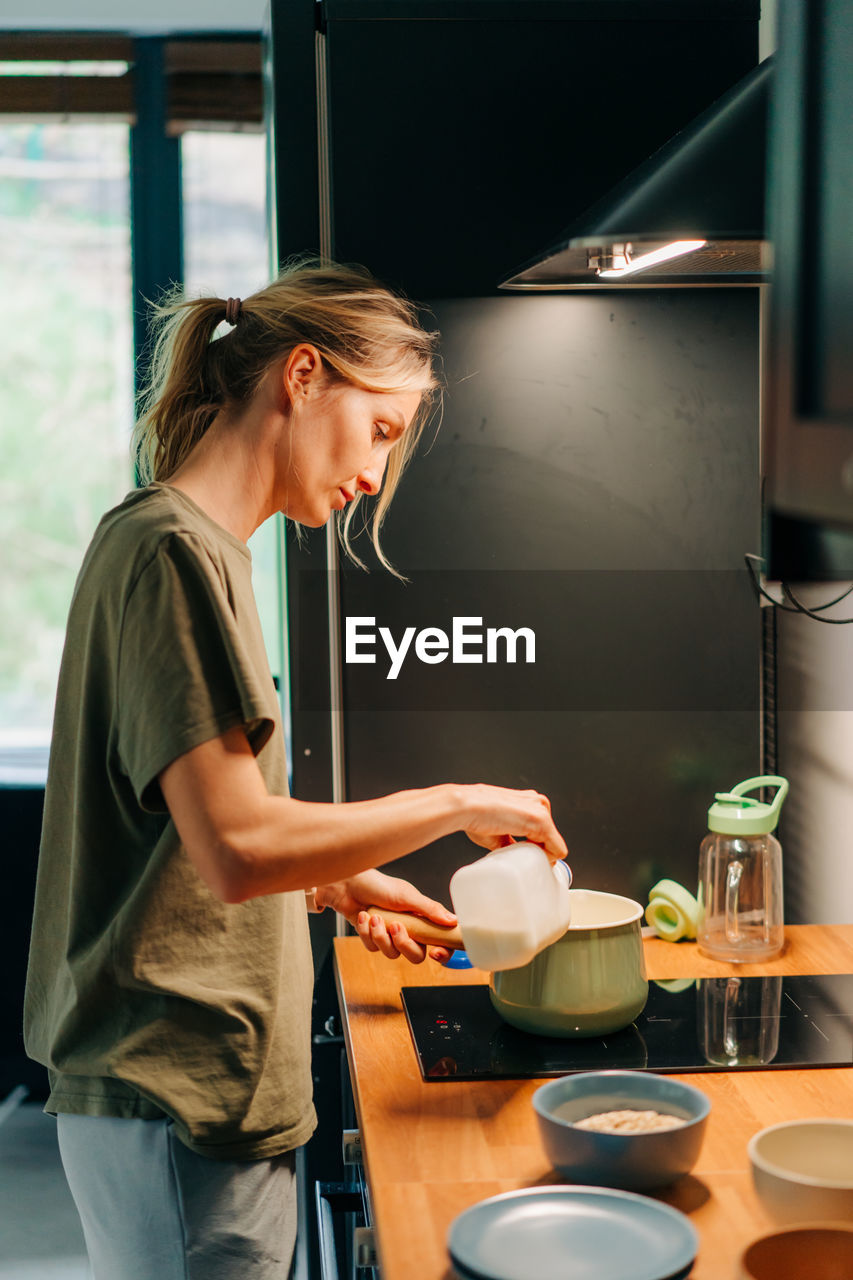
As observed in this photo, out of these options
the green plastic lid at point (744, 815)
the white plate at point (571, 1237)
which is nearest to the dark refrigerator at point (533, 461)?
the green plastic lid at point (744, 815)

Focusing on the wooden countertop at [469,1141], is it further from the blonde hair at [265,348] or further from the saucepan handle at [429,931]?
the blonde hair at [265,348]

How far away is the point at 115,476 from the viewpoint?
10.5 feet

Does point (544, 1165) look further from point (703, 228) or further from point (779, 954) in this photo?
point (703, 228)

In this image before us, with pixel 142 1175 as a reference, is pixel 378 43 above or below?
above

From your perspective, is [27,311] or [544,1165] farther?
[27,311]

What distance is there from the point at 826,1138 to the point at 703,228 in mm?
740

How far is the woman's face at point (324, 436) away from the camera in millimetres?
1252

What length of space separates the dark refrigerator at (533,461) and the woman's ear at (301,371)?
48cm

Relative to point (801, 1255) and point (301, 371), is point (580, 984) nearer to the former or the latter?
point (801, 1255)

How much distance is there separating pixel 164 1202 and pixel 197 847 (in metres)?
0.35

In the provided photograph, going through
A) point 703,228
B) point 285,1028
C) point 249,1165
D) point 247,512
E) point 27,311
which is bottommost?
point 249,1165

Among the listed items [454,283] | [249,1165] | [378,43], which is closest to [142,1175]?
[249,1165]

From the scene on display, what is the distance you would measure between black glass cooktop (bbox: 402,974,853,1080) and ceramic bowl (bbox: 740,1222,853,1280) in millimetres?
391

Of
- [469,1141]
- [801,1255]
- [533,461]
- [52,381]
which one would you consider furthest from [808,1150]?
[52,381]
